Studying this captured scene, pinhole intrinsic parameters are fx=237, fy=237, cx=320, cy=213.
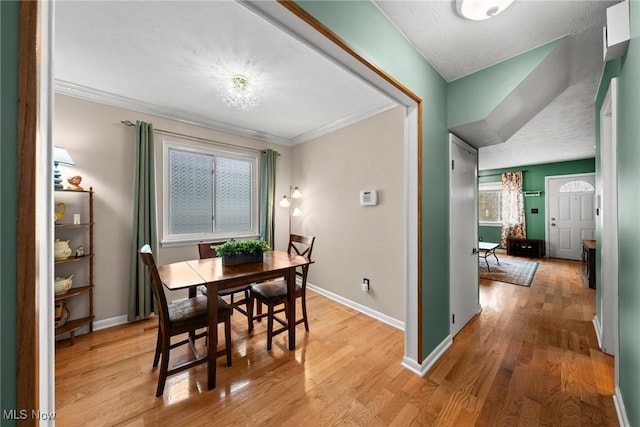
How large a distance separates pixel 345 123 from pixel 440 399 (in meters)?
3.06

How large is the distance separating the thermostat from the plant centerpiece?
135 centimetres

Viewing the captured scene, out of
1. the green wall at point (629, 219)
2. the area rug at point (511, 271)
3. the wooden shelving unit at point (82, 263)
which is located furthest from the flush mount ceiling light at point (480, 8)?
the area rug at point (511, 271)

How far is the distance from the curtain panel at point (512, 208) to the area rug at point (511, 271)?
3.94 feet

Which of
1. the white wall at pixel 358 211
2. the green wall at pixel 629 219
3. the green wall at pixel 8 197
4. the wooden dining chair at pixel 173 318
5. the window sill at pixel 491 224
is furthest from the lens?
the window sill at pixel 491 224

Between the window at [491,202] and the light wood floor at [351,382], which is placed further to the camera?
the window at [491,202]

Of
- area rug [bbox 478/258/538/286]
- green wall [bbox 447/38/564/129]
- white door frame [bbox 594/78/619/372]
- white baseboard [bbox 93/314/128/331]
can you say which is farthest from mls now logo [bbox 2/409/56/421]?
area rug [bbox 478/258/538/286]

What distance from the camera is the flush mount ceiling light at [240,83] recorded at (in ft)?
6.99

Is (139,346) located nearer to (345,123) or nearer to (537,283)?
(345,123)

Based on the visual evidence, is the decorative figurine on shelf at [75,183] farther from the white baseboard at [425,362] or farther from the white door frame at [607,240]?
the white door frame at [607,240]

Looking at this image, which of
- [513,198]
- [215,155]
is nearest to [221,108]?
[215,155]

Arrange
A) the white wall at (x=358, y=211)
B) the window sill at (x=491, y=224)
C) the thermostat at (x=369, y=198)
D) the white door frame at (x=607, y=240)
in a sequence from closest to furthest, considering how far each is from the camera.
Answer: the white door frame at (x=607, y=240) → the white wall at (x=358, y=211) → the thermostat at (x=369, y=198) → the window sill at (x=491, y=224)

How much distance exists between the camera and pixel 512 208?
6.97m

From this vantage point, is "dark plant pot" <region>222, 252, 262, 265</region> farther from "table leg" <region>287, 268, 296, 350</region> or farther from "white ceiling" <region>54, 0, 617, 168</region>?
"white ceiling" <region>54, 0, 617, 168</region>

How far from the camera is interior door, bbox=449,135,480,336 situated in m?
2.32
